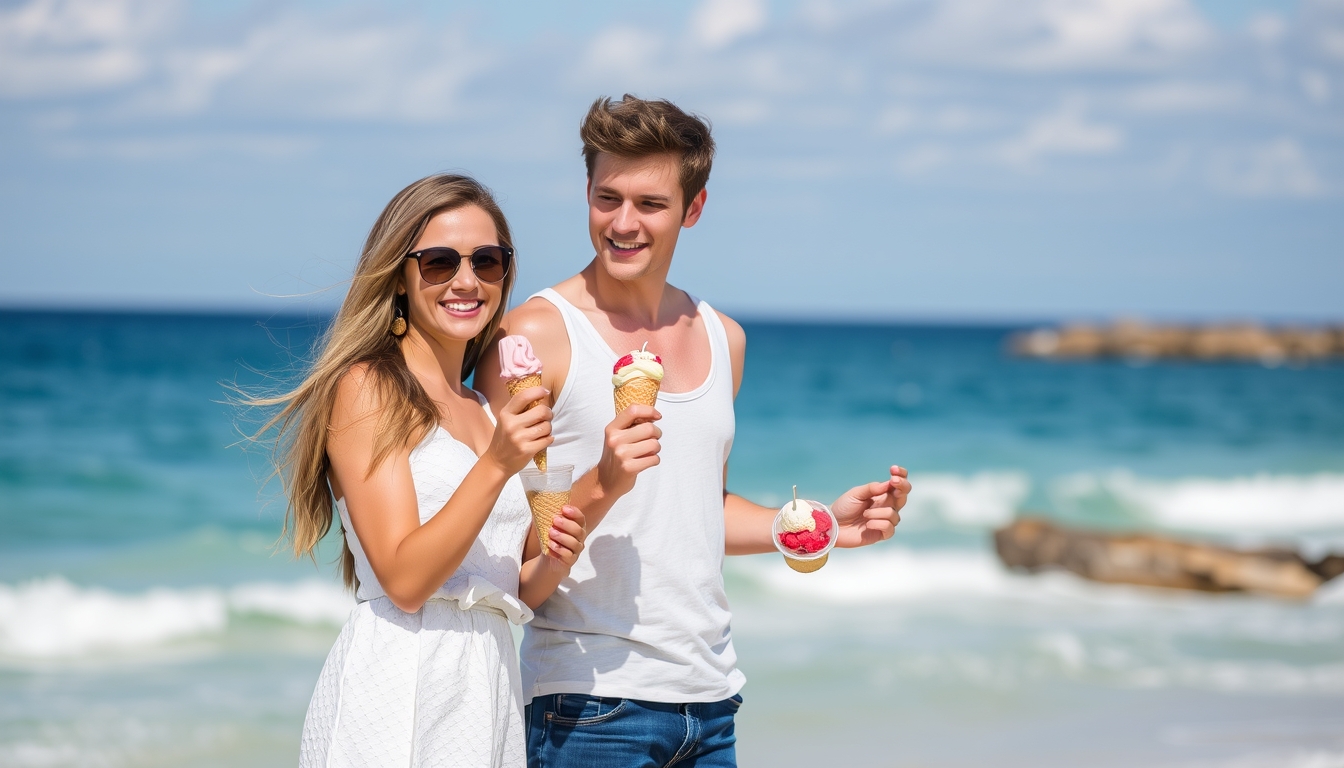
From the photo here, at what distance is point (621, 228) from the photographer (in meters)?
3.00

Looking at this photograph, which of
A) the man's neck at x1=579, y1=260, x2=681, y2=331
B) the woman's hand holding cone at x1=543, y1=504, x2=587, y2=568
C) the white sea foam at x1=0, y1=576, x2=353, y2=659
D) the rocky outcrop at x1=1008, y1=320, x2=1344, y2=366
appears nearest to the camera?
the woman's hand holding cone at x1=543, y1=504, x2=587, y2=568

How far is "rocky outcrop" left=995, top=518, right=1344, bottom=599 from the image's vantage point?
10633 mm

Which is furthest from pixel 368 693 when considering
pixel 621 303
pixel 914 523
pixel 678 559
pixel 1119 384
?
pixel 1119 384

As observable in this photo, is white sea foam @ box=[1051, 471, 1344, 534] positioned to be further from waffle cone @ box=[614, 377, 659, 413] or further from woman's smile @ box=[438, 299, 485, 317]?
woman's smile @ box=[438, 299, 485, 317]

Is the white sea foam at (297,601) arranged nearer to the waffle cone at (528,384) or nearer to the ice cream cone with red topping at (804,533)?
the ice cream cone with red topping at (804,533)

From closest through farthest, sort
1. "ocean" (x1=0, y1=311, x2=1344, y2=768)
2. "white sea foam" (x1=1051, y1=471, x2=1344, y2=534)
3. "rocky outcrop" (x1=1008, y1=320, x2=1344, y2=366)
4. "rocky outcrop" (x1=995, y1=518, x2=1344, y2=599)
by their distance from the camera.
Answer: "ocean" (x1=0, y1=311, x2=1344, y2=768), "rocky outcrop" (x1=995, y1=518, x2=1344, y2=599), "white sea foam" (x1=1051, y1=471, x2=1344, y2=534), "rocky outcrop" (x1=1008, y1=320, x2=1344, y2=366)

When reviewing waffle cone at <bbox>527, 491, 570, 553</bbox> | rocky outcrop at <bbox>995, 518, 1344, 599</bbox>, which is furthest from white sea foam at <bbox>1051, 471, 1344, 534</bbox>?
waffle cone at <bbox>527, 491, 570, 553</bbox>

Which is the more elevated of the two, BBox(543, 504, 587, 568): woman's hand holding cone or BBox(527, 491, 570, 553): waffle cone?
BBox(527, 491, 570, 553): waffle cone

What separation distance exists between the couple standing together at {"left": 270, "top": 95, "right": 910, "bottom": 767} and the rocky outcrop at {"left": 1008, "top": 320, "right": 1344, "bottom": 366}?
53.1 m

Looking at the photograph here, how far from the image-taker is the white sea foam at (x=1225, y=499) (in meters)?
17.1

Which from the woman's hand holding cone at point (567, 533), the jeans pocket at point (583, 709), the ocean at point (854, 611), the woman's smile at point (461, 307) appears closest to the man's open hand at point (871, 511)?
the jeans pocket at point (583, 709)

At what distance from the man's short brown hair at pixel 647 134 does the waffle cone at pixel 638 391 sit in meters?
0.55

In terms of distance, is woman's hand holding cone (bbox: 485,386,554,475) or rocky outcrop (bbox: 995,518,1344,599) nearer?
woman's hand holding cone (bbox: 485,386,554,475)

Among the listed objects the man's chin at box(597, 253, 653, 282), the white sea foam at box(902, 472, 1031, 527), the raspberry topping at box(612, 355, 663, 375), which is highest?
the white sea foam at box(902, 472, 1031, 527)
